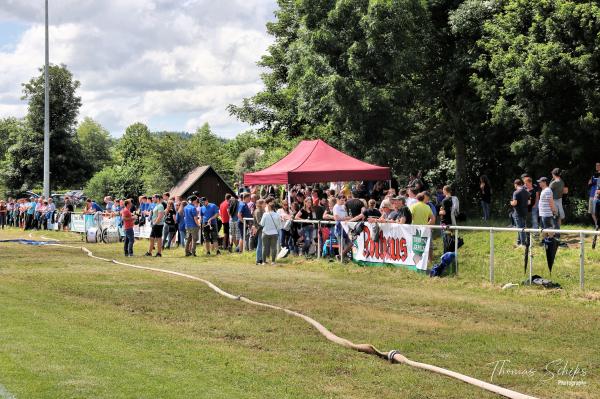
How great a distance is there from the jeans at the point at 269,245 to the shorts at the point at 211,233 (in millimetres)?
3939

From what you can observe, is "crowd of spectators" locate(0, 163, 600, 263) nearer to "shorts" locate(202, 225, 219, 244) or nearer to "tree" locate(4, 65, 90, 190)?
"shorts" locate(202, 225, 219, 244)

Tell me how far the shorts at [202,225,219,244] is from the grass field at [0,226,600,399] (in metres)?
6.58

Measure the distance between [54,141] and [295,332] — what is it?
2142 inches

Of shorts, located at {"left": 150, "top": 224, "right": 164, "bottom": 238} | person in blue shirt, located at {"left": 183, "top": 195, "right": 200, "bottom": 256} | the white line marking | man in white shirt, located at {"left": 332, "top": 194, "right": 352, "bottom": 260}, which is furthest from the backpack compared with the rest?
the white line marking

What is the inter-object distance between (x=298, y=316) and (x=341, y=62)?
22.5 m

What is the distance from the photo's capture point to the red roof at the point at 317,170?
26.5 meters

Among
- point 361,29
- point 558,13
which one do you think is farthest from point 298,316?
point 361,29

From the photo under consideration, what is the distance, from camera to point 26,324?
37.7 feet

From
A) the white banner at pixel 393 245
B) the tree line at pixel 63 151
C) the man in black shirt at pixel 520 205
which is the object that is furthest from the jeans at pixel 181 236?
the tree line at pixel 63 151

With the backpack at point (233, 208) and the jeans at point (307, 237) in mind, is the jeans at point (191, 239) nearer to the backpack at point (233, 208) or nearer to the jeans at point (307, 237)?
the backpack at point (233, 208)

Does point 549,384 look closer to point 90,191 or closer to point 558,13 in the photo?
point 558,13

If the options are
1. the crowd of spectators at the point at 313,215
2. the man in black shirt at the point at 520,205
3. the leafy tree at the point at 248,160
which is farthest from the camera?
the leafy tree at the point at 248,160

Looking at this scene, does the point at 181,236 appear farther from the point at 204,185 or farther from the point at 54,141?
the point at 54,141

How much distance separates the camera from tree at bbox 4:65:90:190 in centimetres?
6169
